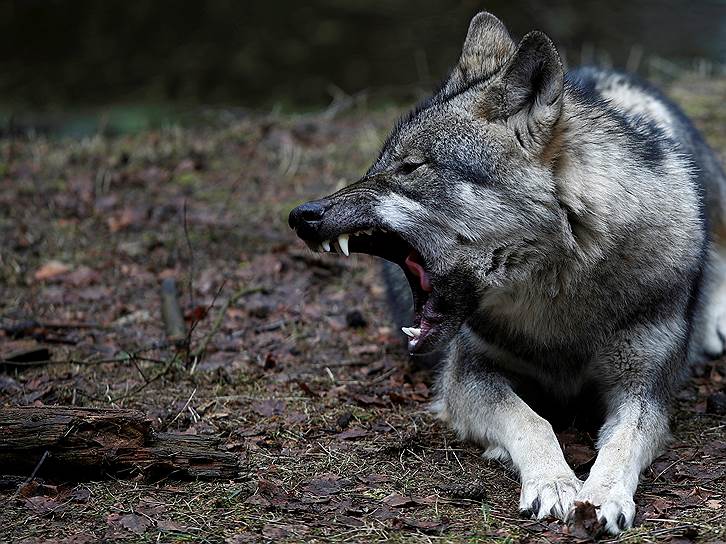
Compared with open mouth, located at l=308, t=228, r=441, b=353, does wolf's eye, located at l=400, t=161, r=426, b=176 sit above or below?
A: above

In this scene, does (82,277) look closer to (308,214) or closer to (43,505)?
(308,214)

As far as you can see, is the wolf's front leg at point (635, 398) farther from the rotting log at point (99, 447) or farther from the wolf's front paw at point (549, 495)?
the rotting log at point (99, 447)

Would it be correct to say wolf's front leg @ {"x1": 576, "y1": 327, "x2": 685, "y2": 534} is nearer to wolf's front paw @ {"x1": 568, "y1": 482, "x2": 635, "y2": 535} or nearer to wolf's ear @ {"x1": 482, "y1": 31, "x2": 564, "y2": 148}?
wolf's front paw @ {"x1": 568, "y1": 482, "x2": 635, "y2": 535}

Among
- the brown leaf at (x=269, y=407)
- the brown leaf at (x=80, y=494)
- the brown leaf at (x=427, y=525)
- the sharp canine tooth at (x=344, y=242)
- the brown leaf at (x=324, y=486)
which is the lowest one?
the brown leaf at (x=269, y=407)

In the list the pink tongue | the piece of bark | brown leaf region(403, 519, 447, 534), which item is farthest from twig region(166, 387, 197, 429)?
brown leaf region(403, 519, 447, 534)

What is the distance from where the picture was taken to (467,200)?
3.79 metres

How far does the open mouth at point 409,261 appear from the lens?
154 inches

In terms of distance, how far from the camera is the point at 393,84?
1352 cm

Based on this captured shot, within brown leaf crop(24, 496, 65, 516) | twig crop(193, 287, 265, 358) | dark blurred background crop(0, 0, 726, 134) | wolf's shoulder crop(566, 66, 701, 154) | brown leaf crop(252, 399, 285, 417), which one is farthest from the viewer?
dark blurred background crop(0, 0, 726, 134)

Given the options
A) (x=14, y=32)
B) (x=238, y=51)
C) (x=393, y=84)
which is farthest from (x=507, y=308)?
(x=14, y=32)

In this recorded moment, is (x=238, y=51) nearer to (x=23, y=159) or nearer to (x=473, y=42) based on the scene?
(x=23, y=159)

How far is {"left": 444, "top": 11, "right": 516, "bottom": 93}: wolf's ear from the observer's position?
4.30m

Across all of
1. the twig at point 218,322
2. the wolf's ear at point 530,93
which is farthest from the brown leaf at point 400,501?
the twig at point 218,322

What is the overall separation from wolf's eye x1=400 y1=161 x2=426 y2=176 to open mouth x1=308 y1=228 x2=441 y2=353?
0.90 ft
